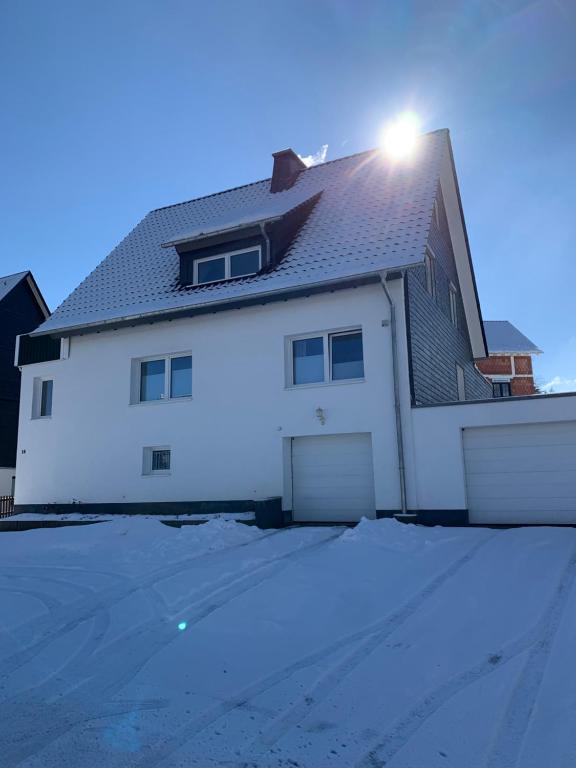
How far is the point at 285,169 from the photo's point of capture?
1627 centimetres

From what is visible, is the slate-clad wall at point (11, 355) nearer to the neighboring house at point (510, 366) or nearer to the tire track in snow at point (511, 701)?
the tire track in snow at point (511, 701)

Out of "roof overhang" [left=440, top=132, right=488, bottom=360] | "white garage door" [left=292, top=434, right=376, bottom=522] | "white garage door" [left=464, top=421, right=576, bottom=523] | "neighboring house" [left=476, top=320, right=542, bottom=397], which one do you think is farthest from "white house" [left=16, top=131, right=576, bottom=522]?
"neighboring house" [left=476, top=320, right=542, bottom=397]

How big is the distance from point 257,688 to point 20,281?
24.5m

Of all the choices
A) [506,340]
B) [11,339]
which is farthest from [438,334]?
[506,340]

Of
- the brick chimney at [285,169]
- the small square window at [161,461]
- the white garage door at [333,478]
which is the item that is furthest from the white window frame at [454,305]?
the small square window at [161,461]

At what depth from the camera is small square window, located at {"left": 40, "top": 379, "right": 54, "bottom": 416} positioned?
14.6m

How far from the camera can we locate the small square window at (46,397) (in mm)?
14635

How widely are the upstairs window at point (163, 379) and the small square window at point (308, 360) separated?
2.60 metres

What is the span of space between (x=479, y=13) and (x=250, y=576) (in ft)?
31.6

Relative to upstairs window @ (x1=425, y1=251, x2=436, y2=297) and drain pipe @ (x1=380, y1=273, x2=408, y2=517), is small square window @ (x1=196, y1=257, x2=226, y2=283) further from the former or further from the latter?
upstairs window @ (x1=425, y1=251, x2=436, y2=297)

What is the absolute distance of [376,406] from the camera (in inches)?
413

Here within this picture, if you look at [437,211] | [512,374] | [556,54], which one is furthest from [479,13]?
[512,374]

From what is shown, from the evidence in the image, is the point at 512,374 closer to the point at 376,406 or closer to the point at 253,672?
the point at 376,406

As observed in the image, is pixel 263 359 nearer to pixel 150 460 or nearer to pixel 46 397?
pixel 150 460
